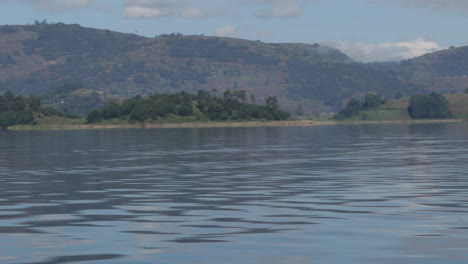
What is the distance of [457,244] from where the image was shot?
93.6 feet

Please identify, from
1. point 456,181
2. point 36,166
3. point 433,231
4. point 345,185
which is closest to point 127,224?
point 433,231

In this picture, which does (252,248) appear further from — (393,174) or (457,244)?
(393,174)

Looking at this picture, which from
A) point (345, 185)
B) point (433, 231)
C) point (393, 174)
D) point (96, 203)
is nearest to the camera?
point (433, 231)

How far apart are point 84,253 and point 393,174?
121ft

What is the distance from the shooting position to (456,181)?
5378cm

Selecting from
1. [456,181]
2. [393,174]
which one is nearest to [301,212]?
[456,181]

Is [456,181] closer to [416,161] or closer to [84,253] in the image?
[416,161]

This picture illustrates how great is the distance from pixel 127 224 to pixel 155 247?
6.07 meters

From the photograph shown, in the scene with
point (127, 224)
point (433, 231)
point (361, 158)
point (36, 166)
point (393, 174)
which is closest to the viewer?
point (433, 231)

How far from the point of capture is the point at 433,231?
31.6m

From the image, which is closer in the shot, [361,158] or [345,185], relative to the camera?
[345,185]

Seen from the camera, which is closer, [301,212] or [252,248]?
[252,248]

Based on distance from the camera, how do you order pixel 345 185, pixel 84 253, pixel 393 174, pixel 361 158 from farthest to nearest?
pixel 361 158 → pixel 393 174 → pixel 345 185 → pixel 84 253

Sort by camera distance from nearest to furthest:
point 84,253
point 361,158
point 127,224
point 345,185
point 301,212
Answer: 1. point 84,253
2. point 127,224
3. point 301,212
4. point 345,185
5. point 361,158
